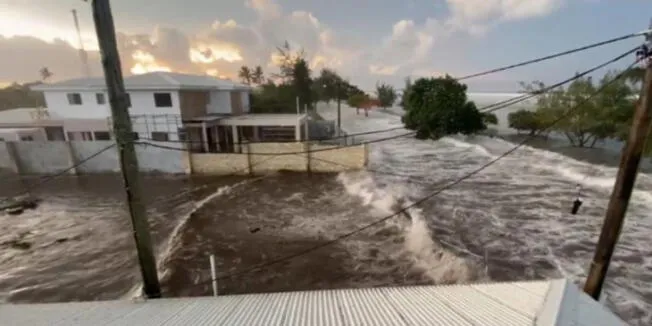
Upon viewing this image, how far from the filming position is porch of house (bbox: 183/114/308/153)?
2219 centimetres

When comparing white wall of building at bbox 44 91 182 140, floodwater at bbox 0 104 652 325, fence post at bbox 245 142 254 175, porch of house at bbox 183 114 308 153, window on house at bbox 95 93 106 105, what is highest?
window on house at bbox 95 93 106 105

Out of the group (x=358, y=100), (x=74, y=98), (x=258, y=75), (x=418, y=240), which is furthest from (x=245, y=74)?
(x=418, y=240)

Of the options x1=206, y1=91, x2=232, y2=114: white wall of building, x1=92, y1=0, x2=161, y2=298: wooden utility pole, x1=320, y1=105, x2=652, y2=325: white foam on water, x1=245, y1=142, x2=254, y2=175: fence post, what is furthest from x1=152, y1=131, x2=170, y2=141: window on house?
x1=92, y1=0, x2=161, y2=298: wooden utility pole

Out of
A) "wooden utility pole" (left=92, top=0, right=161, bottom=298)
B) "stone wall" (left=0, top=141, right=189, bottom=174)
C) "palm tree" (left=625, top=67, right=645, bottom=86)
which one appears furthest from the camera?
"stone wall" (left=0, top=141, right=189, bottom=174)

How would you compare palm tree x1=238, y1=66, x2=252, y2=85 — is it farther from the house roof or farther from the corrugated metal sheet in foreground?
the corrugated metal sheet in foreground

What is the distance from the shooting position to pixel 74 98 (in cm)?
2342

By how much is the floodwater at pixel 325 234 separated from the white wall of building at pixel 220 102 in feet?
28.4

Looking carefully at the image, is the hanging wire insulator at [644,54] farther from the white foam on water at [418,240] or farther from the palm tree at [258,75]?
the palm tree at [258,75]

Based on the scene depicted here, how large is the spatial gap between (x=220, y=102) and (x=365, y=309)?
1001 inches

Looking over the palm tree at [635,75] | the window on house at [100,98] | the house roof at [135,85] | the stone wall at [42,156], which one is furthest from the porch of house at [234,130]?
the palm tree at [635,75]

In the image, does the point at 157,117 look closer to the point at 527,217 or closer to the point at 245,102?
the point at 245,102

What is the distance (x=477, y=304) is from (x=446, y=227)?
9.54 m

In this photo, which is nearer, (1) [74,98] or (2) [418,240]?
(2) [418,240]

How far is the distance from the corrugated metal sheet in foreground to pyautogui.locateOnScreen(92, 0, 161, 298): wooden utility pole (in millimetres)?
1185
